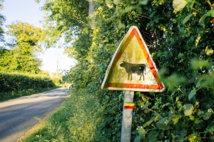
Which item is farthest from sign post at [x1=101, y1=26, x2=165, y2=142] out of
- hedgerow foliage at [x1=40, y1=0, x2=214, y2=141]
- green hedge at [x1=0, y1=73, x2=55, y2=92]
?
green hedge at [x1=0, y1=73, x2=55, y2=92]

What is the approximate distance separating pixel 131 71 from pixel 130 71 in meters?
0.01

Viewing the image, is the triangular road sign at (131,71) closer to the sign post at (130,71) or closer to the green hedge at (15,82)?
the sign post at (130,71)

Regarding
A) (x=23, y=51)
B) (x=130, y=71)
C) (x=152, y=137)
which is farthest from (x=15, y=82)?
(x=152, y=137)

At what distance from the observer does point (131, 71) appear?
75.8 inches

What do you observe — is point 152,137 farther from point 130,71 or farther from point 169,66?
point 169,66

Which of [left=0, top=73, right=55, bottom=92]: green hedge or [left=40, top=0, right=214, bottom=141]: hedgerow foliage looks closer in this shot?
[left=40, top=0, right=214, bottom=141]: hedgerow foliage

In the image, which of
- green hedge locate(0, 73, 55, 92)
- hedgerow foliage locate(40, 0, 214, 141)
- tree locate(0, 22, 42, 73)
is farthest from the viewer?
tree locate(0, 22, 42, 73)

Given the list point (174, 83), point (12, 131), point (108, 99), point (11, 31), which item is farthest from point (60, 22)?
point (11, 31)

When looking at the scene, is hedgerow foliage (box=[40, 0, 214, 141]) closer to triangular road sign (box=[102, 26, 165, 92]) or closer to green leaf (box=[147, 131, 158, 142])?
green leaf (box=[147, 131, 158, 142])

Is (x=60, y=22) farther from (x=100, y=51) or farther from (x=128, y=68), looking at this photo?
(x=128, y=68)

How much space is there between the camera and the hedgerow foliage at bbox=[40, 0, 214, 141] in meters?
1.34

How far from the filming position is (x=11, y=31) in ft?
208

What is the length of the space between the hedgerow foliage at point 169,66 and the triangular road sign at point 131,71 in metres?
0.15

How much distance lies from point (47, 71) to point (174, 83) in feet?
239
